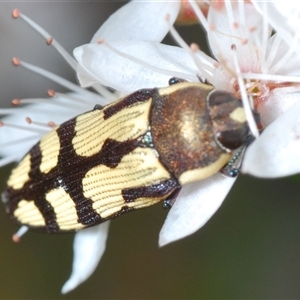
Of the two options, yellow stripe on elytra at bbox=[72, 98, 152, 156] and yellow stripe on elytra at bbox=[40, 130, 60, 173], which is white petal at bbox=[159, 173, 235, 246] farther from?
yellow stripe on elytra at bbox=[40, 130, 60, 173]

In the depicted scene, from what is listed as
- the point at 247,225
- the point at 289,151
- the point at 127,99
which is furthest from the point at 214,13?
the point at 247,225

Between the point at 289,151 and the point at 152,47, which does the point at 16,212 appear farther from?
the point at 289,151

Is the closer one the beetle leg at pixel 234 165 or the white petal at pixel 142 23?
the beetle leg at pixel 234 165

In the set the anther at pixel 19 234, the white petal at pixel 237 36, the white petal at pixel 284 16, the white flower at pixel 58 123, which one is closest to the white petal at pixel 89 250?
the white flower at pixel 58 123

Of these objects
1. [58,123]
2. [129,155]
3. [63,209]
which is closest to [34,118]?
[58,123]

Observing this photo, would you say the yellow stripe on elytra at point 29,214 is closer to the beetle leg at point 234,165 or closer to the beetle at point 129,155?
the beetle at point 129,155

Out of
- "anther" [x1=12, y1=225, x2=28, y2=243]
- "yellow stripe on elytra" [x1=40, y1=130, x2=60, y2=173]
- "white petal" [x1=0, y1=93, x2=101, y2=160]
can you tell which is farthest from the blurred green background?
"yellow stripe on elytra" [x1=40, y1=130, x2=60, y2=173]
